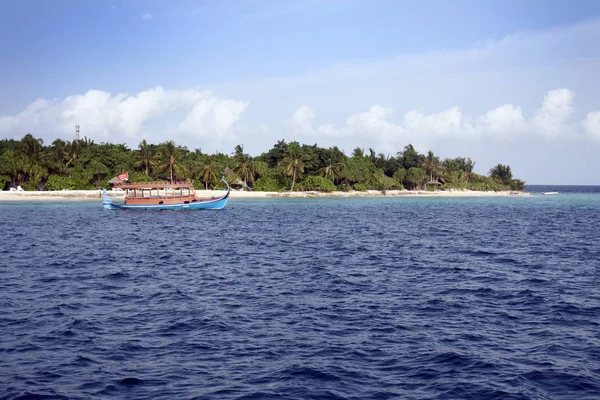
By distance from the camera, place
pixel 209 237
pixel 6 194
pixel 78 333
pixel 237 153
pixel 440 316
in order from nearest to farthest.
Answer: pixel 78 333, pixel 440 316, pixel 209 237, pixel 6 194, pixel 237 153

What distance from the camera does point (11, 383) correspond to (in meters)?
10.4

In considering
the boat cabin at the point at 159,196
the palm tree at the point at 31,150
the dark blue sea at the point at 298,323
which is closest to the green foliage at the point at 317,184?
the boat cabin at the point at 159,196

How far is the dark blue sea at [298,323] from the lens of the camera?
34.7ft

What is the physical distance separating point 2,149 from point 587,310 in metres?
117

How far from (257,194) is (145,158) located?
2245 centimetres

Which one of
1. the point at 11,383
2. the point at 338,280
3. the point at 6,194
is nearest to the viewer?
the point at 11,383

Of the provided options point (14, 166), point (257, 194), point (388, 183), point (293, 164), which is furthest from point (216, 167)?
point (388, 183)

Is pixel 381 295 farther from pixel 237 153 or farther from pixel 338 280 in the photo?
pixel 237 153

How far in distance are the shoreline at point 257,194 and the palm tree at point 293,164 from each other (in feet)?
14.9

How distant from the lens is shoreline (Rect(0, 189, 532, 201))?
282 ft

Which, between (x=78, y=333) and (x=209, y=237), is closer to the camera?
(x=78, y=333)

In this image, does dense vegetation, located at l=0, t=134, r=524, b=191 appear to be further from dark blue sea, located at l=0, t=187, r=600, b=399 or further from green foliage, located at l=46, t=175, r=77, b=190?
dark blue sea, located at l=0, t=187, r=600, b=399

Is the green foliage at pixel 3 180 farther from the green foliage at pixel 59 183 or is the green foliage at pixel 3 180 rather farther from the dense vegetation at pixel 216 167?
the green foliage at pixel 59 183

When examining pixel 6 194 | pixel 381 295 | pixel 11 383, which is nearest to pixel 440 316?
pixel 381 295
